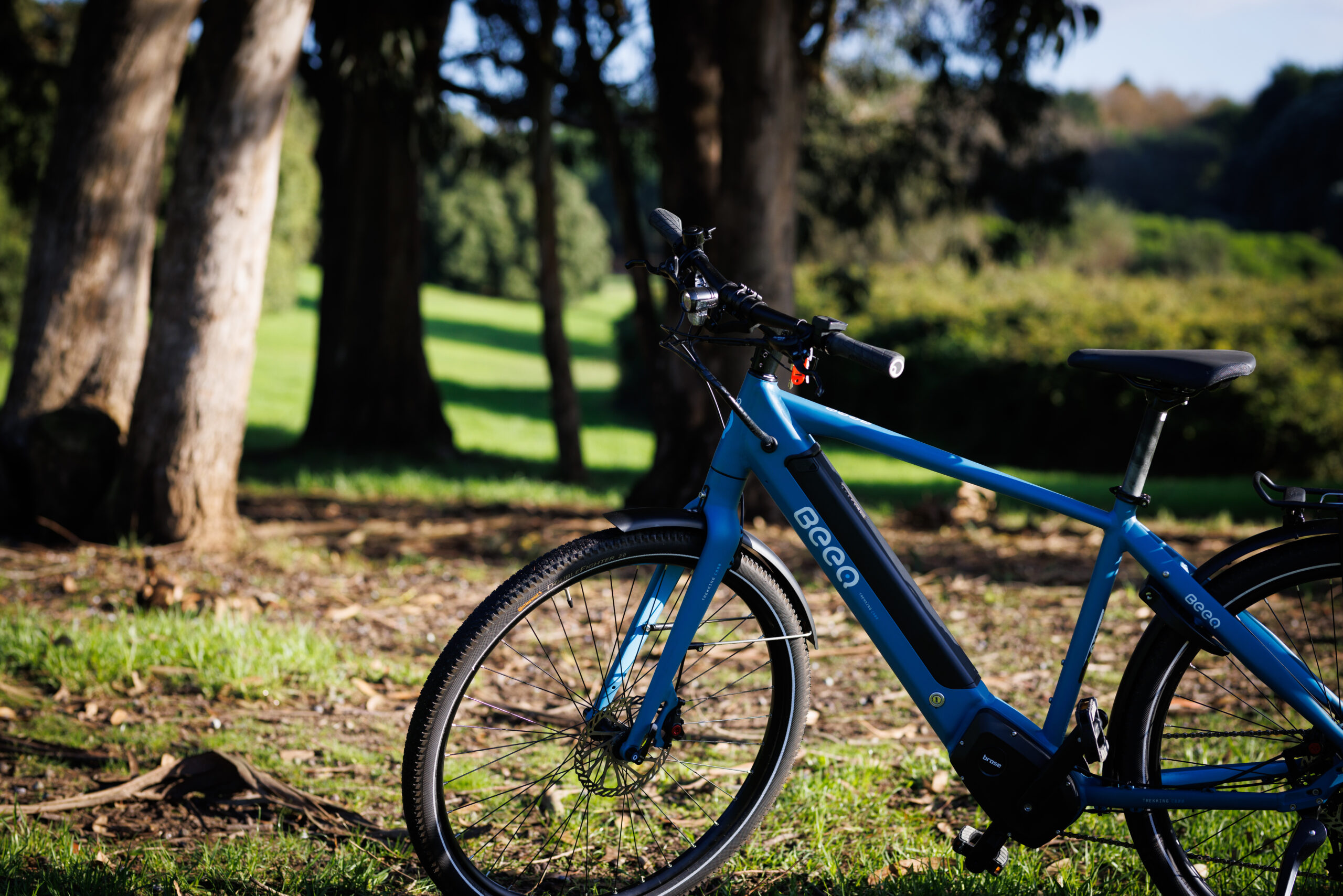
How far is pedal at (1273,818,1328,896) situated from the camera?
82.2 inches

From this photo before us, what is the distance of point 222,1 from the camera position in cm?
510

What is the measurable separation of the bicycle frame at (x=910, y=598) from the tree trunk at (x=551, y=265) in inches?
299

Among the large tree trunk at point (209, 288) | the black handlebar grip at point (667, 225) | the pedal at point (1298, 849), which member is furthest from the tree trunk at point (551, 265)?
the pedal at point (1298, 849)

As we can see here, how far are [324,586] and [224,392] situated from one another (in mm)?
1142

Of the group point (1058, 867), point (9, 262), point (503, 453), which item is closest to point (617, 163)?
point (503, 453)

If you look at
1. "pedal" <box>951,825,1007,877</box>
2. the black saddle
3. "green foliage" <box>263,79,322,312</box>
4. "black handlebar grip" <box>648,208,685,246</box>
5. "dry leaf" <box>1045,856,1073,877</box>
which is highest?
"green foliage" <box>263,79,322,312</box>

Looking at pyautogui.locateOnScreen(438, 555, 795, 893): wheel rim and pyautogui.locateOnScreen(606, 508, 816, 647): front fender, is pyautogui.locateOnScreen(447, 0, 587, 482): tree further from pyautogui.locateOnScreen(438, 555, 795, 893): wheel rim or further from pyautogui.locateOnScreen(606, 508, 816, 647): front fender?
pyautogui.locateOnScreen(606, 508, 816, 647): front fender

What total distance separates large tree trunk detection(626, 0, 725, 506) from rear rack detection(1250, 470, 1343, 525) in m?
4.70

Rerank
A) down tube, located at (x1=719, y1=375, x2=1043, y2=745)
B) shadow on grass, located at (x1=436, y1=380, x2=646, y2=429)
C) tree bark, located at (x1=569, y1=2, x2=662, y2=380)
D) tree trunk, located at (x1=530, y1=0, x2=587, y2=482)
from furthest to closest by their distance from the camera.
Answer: shadow on grass, located at (x1=436, y1=380, x2=646, y2=429)
tree bark, located at (x1=569, y1=2, x2=662, y2=380)
tree trunk, located at (x1=530, y1=0, x2=587, y2=482)
down tube, located at (x1=719, y1=375, x2=1043, y2=745)

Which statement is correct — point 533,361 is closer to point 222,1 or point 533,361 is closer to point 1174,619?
point 222,1

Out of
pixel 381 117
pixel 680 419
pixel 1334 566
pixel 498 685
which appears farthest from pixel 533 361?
pixel 1334 566

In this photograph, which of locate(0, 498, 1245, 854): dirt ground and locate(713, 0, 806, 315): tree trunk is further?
locate(713, 0, 806, 315): tree trunk

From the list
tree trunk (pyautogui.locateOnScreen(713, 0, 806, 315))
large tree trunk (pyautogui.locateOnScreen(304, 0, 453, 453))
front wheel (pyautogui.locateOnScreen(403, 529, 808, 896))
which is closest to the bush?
large tree trunk (pyautogui.locateOnScreen(304, 0, 453, 453))

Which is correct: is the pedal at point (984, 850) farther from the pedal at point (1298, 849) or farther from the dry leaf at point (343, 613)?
the dry leaf at point (343, 613)
